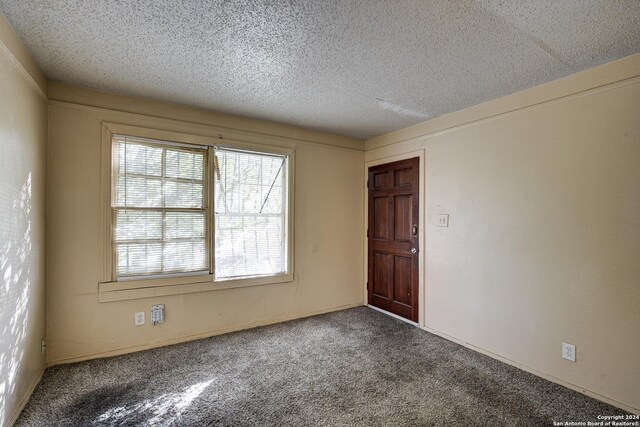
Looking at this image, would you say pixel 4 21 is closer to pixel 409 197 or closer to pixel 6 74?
pixel 6 74

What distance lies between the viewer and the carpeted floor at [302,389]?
1.94 metres

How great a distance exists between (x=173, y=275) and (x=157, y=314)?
394 millimetres

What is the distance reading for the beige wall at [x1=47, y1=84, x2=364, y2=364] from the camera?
258 centimetres

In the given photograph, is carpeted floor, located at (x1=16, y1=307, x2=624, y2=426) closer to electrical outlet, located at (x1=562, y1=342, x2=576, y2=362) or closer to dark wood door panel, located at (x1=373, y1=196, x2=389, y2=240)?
electrical outlet, located at (x1=562, y1=342, x2=576, y2=362)

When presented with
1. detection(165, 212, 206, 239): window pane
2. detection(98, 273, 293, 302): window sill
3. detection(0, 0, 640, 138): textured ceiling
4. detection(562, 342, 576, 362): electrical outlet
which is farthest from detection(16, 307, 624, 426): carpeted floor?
detection(0, 0, 640, 138): textured ceiling

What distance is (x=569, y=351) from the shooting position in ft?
7.54

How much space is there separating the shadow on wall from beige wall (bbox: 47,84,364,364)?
46 centimetres

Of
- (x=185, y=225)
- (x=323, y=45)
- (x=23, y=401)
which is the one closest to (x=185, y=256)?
(x=185, y=225)

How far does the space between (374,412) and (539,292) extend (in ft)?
5.48

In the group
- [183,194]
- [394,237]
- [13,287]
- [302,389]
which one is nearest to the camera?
[13,287]

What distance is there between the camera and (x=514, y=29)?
1788 millimetres

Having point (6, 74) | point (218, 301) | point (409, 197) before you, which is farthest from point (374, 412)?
point (6, 74)

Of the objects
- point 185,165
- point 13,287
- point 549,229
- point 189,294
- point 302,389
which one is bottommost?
point 302,389

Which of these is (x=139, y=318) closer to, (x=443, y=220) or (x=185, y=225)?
(x=185, y=225)
